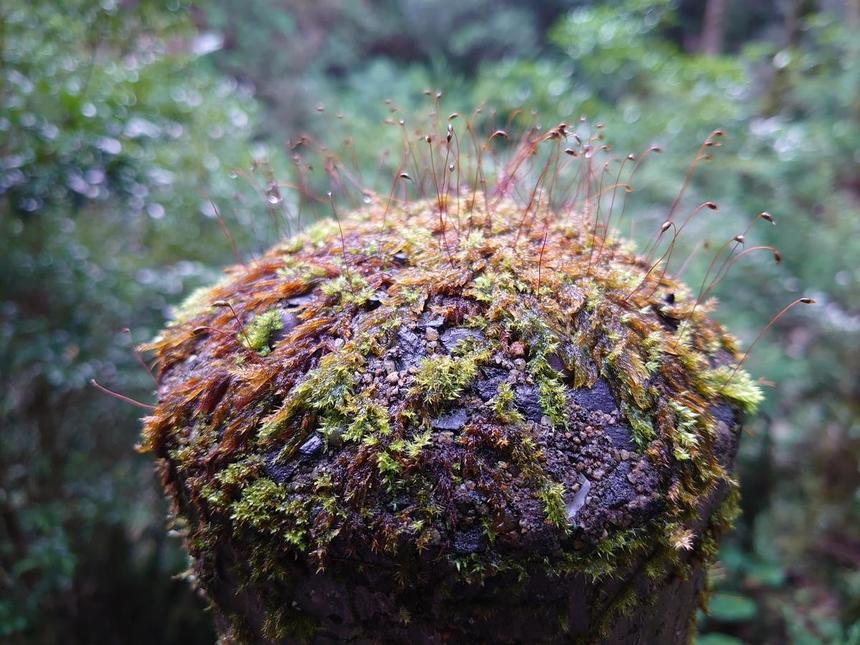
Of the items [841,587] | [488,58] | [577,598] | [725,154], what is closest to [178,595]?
[577,598]

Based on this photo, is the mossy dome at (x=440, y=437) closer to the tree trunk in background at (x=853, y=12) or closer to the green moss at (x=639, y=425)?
the green moss at (x=639, y=425)

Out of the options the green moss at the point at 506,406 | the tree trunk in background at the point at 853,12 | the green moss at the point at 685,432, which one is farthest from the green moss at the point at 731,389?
the tree trunk in background at the point at 853,12

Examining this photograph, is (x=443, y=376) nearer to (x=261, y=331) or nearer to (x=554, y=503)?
(x=554, y=503)

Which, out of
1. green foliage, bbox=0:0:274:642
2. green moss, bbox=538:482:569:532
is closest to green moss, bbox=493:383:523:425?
green moss, bbox=538:482:569:532

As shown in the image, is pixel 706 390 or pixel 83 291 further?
pixel 83 291

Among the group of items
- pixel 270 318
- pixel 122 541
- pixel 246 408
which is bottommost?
pixel 122 541

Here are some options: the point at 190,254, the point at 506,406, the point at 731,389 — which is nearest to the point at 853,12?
the point at 731,389

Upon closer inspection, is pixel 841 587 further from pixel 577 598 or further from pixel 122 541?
pixel 122 541

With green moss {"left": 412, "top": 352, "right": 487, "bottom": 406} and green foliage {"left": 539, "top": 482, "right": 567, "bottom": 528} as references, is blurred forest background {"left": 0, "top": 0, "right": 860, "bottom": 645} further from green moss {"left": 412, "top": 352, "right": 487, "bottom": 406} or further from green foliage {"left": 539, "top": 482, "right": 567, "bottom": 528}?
green foliage {"left": 539, "top": 482, "right": 567, "bottom": 528}
